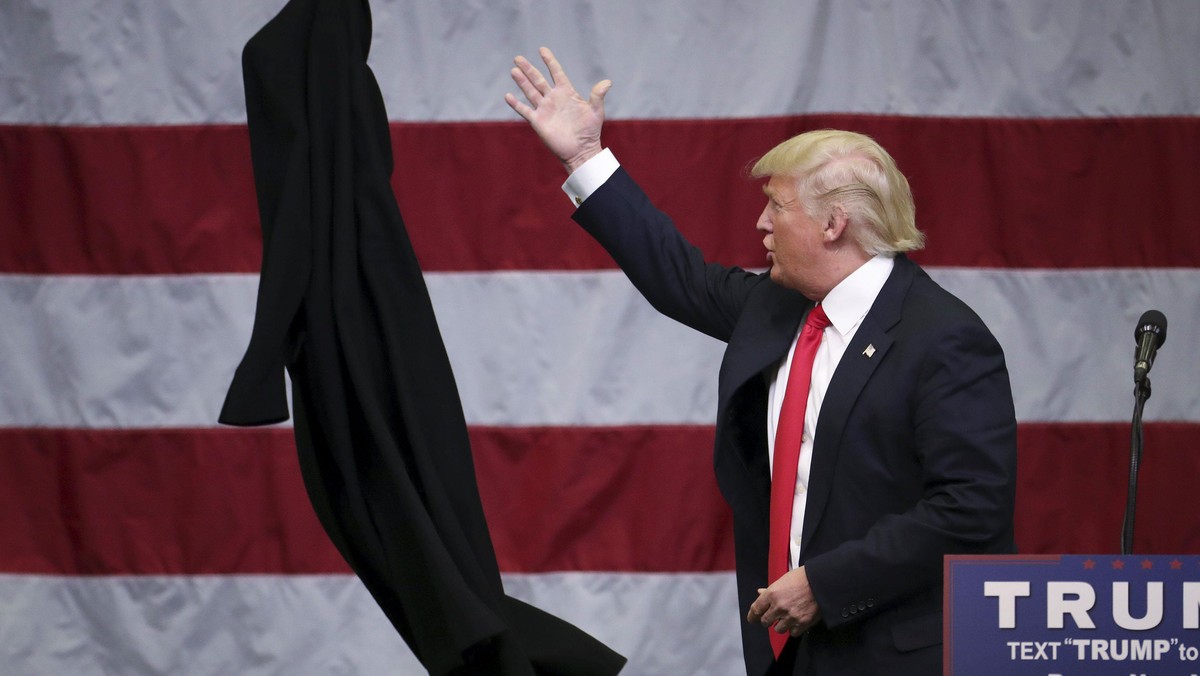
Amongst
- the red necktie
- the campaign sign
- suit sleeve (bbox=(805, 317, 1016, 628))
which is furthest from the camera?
the red necktie

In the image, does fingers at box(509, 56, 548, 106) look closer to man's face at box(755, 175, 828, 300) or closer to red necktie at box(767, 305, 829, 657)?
man's face at box(755, 175, 828, 300)

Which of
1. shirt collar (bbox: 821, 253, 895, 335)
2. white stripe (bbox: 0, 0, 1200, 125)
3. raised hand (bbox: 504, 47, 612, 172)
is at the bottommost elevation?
shirt collar (bbox: 821, 253, 895, 335)

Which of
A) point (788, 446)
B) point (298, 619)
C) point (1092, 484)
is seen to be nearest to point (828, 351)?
point (788, 446)

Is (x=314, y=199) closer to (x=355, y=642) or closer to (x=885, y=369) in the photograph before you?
(x=885, y=369)

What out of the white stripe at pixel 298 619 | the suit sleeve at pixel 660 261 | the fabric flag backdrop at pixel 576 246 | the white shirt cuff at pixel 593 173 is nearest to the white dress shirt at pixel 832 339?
the suit sleeve at pixel 660 261

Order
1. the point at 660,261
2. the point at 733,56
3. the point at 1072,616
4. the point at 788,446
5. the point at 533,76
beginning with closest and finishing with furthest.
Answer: the point at 1072,616, the point at 788,446, the point at 533,76, the point at 660,261, the point at 733,56

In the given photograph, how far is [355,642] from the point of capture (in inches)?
103

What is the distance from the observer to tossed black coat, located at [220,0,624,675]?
4.00 ft

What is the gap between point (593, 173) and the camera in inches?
70.0

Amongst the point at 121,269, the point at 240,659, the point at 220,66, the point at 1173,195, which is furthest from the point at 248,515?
the point at 1173,195

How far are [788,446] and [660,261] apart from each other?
39cm

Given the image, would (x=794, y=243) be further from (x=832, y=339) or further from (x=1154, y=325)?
(x=1154, y=325)

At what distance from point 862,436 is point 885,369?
9 cm

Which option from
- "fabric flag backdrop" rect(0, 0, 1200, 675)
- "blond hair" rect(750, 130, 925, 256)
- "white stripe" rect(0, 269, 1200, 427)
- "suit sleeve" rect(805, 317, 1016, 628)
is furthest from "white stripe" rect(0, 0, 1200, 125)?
"suit sleeve" rect(805, 317, 1016, 628)
